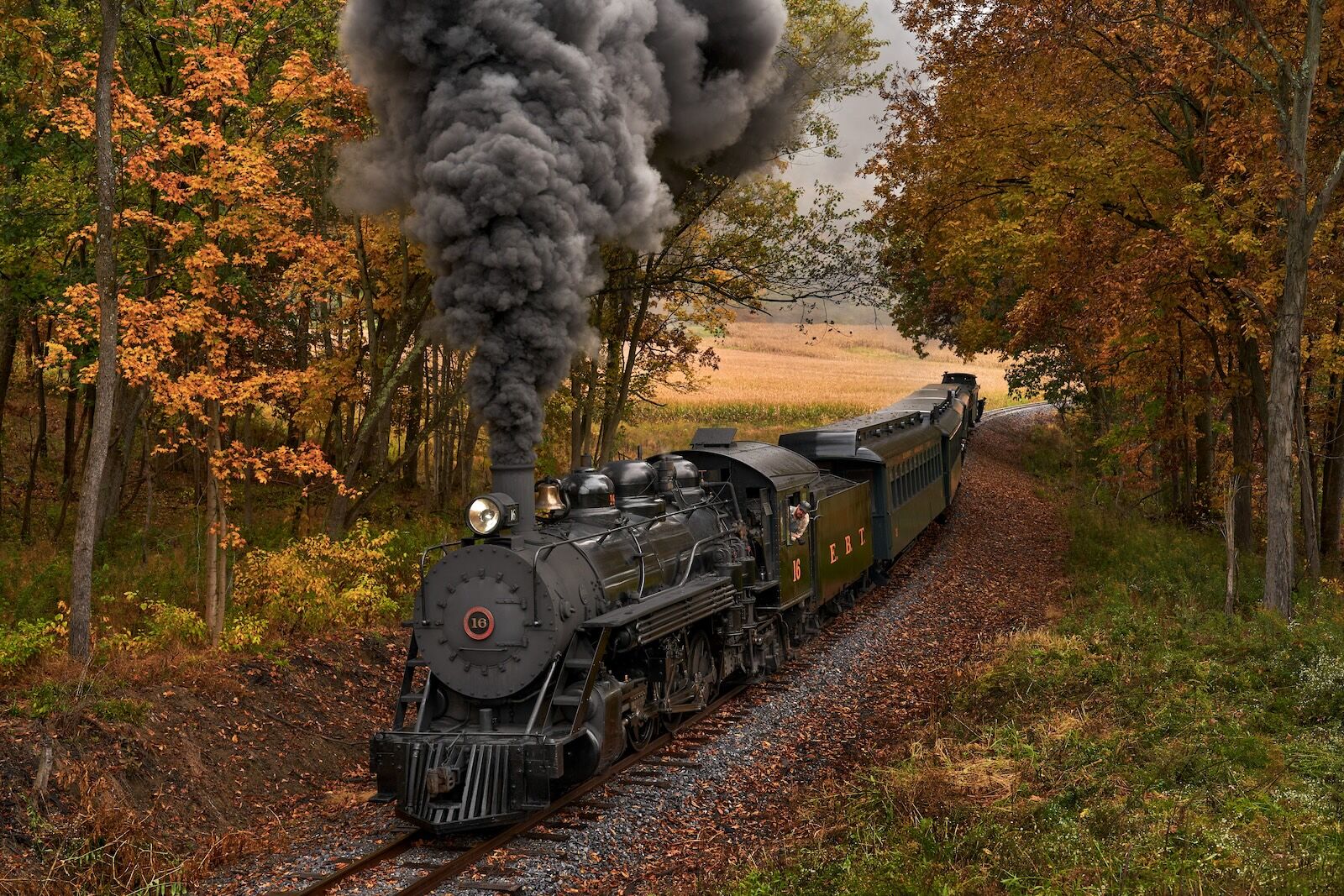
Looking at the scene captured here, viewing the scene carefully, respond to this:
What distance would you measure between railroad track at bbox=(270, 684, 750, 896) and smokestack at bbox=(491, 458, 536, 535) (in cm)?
239

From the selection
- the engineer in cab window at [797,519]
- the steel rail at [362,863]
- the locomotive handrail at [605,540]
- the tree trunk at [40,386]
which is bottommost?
the steel rail at [362,863]

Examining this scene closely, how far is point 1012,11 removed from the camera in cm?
1658

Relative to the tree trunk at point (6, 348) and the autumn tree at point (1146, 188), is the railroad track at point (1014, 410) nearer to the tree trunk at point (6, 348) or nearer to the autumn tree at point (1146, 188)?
the autumn tree at point (1146, 188)

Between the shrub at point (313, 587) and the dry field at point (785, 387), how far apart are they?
8670mm

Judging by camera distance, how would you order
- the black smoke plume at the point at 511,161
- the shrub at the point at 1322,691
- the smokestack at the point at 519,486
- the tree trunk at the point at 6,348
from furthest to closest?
the tree trunk at the point at 6,348 → the black smoke plume at the point at 511,161 → the smokestack at the point at 519,486 → the shrub at the point at 1322,691

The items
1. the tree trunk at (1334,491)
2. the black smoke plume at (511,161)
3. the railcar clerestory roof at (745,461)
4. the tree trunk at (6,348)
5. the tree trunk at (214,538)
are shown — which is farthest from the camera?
the tree trunk at (1334,491)

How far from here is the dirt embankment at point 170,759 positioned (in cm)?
765

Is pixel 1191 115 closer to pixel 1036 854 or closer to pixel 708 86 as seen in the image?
pixel 708 86

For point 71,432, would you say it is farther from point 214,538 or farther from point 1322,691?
point 1322,691

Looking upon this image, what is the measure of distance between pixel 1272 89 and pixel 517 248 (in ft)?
34.1

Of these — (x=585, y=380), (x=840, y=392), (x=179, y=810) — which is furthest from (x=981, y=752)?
(x=840, y=392)

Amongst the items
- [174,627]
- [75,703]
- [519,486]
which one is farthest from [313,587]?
[519,486]

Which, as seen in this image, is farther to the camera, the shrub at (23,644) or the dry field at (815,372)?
the dry field at (815,372)

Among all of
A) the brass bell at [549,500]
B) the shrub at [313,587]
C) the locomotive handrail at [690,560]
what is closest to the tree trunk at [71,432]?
the shrub at [313,587]
